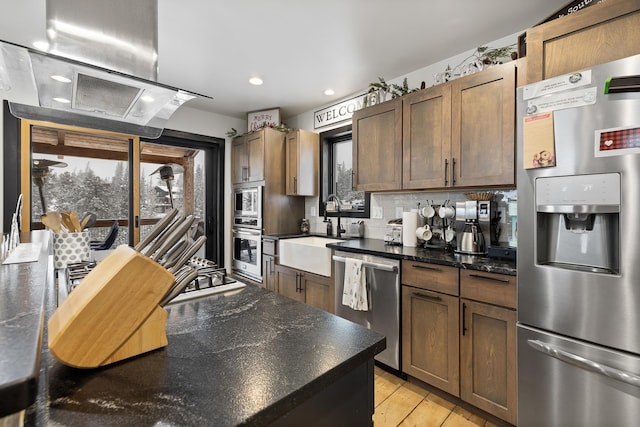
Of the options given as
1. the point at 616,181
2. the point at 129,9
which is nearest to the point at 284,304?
the point at 616,181

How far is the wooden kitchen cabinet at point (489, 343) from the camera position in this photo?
1625 mm

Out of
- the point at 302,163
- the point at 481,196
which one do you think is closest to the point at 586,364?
the point at 481,196

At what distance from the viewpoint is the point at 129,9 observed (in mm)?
1431

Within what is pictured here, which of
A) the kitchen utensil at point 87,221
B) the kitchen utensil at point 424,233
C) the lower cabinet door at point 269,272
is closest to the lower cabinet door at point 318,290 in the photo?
the lower cabinet door at point 269,272

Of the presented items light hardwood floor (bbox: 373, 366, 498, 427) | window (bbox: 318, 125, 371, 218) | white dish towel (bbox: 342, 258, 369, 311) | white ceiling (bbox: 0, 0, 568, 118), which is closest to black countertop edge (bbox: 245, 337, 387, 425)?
light hardwood floor (bbox: 373, 366, 498, 427)

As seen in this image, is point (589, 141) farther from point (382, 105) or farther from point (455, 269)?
point (382, 105)

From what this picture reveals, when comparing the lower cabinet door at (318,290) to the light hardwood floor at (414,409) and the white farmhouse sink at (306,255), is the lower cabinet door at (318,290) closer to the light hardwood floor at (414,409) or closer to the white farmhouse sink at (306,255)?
the white farmhouse sink at (306,255)

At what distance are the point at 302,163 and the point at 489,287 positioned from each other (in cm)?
243

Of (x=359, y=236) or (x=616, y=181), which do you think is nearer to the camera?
(x=616, y=181)

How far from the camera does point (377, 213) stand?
307 centimetres

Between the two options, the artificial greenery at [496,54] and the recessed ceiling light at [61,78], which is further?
the artificial greenery at [496,54]

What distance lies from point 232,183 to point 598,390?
12.9 ft

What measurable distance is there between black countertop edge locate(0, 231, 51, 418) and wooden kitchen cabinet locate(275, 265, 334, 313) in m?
2.14

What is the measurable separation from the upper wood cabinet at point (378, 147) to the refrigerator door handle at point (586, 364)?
140cm
